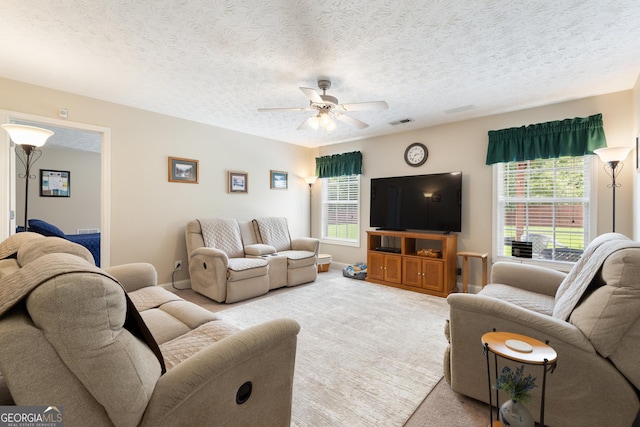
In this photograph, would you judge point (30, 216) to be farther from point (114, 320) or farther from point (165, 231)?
point (114, 320)

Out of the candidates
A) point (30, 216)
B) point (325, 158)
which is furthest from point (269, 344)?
point (30, 216)

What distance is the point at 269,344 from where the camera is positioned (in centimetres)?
124

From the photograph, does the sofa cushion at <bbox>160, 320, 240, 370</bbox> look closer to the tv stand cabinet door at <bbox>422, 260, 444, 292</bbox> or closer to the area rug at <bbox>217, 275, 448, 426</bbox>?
the area rug at <bbox>217, 275, 448, 426</bbox>

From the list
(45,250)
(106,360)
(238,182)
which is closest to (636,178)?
(106,360)

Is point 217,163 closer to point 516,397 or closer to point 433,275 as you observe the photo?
point 433,275

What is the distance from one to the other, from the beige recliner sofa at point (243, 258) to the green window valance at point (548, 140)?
297cm

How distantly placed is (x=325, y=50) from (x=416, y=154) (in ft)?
8.96

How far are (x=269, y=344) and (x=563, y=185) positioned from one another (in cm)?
397

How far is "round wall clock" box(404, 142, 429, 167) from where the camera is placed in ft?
14.7

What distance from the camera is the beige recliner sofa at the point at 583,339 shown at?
1341 millimetres

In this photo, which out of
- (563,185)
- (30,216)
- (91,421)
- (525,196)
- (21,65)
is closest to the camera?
(91,421)

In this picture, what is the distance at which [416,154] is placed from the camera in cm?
458

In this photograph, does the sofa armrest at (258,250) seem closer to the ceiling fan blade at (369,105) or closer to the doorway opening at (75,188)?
the doorway opening at (75,188)

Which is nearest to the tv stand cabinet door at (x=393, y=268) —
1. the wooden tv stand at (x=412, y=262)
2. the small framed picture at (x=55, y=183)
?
the wooden tv stand at (x=412, y=262)
